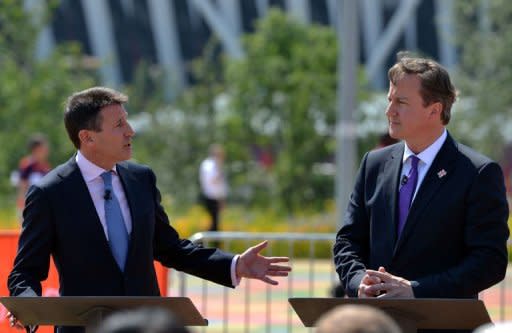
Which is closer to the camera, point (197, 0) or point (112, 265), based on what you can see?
point (112, 265)

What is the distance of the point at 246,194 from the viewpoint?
94.3 ft

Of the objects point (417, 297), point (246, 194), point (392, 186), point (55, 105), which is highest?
point (392, 186)

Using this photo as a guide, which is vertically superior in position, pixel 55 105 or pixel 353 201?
pixel 353 201

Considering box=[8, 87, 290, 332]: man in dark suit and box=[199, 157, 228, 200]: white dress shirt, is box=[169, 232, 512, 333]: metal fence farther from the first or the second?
box=[8, 87, 290, 332]: man in dark suit

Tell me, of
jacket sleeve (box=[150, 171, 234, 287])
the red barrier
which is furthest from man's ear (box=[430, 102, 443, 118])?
the red barrier

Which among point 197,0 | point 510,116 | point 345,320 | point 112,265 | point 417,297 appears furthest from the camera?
point 197,0

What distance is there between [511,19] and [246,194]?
21.0 feet

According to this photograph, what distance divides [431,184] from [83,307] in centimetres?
164

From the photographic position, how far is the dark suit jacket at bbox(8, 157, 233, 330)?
640 centimetres

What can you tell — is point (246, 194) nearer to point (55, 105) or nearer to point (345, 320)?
point (55, 105)

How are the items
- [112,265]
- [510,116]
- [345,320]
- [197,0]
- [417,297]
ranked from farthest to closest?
[197,0], [510,116], [112,265], [417,297], [345,320]

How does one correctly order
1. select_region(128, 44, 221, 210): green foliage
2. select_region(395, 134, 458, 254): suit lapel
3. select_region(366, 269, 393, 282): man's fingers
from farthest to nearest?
select_region(128, 44, 221, 210): green foliage < select_region(395, 134, 458, 254): suit lapel < select_region(366, 269, 393, 282): man's fingers

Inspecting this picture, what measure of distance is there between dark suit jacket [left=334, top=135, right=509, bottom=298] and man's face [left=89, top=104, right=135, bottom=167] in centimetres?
117

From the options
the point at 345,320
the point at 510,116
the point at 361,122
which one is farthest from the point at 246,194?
the point at 345,320
